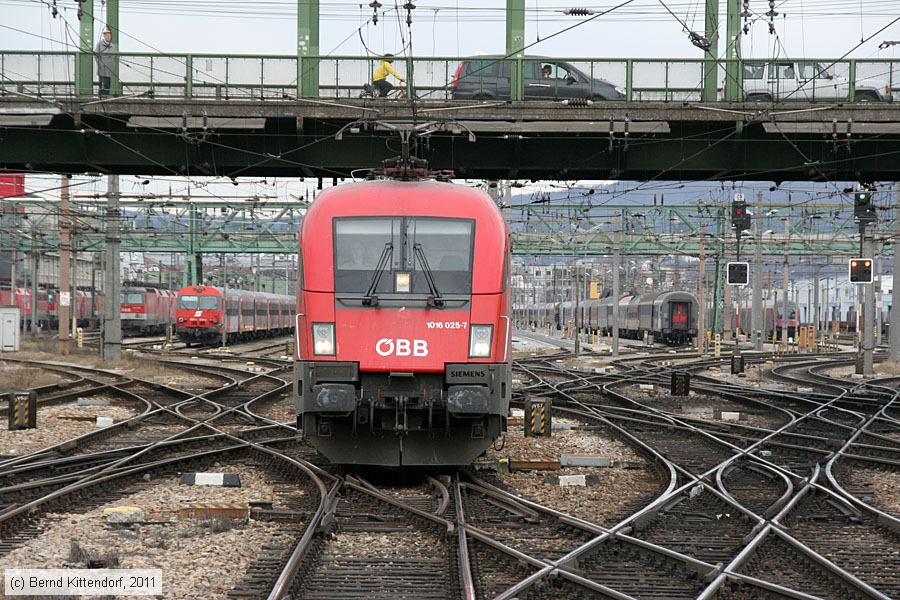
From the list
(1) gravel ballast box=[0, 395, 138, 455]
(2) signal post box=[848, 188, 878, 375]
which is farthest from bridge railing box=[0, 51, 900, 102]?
(2) signal post box=[848, 188, 878, 375]

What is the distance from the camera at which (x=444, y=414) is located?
10.6 meters

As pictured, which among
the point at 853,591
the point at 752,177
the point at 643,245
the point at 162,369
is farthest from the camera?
the point at 643,245

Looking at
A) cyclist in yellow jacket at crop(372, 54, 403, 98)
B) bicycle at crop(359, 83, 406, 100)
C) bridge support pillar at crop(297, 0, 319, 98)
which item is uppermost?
bridge support pillar at crop(297, 0, 319, 98)

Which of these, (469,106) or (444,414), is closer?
(444,414)

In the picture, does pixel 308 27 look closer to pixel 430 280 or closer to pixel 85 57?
pixel 85 57

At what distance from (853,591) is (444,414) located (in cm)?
475

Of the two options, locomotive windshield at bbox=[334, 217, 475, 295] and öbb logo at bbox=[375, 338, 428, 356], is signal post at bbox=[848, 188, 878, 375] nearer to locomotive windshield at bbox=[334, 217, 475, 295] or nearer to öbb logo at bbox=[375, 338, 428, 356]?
locomotive windshield at bbox=[334, 217, 475, 295]

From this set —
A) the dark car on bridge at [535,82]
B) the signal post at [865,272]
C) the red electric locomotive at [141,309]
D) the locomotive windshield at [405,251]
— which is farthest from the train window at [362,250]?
the red electric locomotive at [141,309]

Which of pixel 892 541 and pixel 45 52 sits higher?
pixel 45 52

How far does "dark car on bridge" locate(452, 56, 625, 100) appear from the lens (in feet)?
62.0

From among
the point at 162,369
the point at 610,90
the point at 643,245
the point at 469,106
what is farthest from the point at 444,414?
the point at 643,245

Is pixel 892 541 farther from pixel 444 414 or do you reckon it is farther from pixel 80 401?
pixel 80 401

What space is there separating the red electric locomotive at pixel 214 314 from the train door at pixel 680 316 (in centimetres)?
2157

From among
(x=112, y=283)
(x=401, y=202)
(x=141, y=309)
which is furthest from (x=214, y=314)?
(x=401, y=202)
